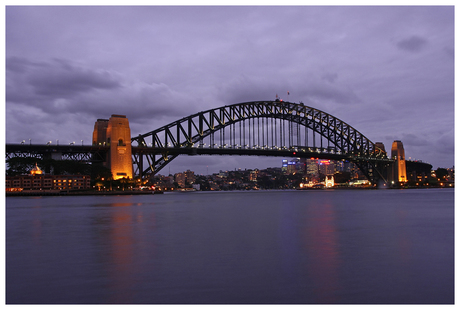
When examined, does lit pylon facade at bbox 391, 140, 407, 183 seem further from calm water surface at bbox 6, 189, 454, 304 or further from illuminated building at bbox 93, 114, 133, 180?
calm water surface at bbox 6, 189, 454, 304

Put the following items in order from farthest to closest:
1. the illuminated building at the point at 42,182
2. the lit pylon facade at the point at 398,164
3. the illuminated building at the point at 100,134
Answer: the lit pylon facade at the point at 398,164 < the illuminated building at the point at 100,134 < the illuminated building at the point at 42,182

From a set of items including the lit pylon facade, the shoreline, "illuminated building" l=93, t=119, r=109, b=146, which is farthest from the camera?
the lit pylon facade

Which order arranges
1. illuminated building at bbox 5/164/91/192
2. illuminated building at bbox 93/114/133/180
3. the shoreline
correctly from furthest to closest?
1. illuminated building at bbox 5/164/91/192
2. illuminated building at bbox 93/114/133/180
3. the shoreline

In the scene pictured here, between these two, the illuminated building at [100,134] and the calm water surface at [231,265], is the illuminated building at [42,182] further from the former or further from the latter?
the calm water surface at [231,265]

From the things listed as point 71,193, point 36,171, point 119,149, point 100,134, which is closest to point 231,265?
point 119,149

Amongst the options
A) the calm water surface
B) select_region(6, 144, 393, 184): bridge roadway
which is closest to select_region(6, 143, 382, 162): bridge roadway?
select_region(6, 144, 393, 184): bridge roadway

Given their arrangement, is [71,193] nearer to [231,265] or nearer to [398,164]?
[231,265]

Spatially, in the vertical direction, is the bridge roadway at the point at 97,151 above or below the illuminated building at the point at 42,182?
above

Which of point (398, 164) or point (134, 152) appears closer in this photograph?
point (134, 152)

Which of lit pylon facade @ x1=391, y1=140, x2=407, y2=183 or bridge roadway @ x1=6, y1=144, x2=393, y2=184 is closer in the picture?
bridge roadway @ x1=6, y1=144, x2=393, y2=184

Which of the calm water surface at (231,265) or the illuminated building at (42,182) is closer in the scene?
the calm water surface at (231,265)

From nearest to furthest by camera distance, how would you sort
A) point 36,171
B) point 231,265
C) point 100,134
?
point 231,265
point 36,171
point 100,134

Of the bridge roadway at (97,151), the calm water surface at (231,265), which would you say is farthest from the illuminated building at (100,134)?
Answer: the calm water surface at (231,265)
